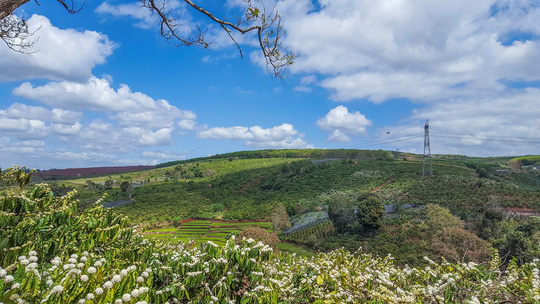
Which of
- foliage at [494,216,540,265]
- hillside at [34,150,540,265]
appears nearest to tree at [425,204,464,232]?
hillside at [34,150,540,265]

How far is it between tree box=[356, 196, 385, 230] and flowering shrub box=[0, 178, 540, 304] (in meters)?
30.9

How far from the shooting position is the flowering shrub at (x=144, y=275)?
1.94 meters

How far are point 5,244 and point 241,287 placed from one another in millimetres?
2414

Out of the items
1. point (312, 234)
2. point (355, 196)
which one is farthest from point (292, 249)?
point (355, 196)

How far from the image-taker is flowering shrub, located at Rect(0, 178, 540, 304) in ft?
6.36

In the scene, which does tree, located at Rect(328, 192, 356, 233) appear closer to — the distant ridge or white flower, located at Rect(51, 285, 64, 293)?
white flower, located at Rect(51, 285, 64, 293)

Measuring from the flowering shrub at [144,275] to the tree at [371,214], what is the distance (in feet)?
102

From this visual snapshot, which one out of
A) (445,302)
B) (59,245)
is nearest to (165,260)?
(59,245)

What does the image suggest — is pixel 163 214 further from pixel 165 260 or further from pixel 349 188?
pixel 165 260

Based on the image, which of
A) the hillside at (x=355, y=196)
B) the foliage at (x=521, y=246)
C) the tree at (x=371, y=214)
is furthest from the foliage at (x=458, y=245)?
the tree at (x=371, y=214)

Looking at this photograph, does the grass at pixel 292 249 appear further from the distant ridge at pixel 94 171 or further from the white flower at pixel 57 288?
the distant ridge at pixel 94 171

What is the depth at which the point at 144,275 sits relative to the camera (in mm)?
2301

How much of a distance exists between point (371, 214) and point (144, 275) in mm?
34473

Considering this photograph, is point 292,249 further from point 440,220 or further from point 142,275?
point 142,275
